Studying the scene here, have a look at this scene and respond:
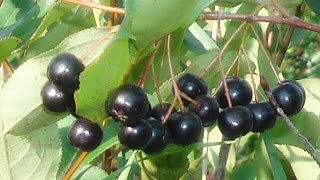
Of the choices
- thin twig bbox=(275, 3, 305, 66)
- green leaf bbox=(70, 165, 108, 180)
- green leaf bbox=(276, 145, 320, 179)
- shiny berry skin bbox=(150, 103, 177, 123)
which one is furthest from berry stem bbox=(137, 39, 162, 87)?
thin twig bbox=(275, 3, 305, 66)

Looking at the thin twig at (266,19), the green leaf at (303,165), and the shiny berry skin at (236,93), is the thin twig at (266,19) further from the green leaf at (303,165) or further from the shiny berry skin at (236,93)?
the green leaf at (303,165)

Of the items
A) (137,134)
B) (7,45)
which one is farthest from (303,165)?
(7,45)

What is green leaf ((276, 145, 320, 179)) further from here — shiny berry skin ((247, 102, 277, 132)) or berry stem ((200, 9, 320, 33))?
berry stem ((200, 9, 320, 33))

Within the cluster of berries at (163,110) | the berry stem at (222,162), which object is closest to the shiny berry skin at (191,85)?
the cluster of berries at (163,110)

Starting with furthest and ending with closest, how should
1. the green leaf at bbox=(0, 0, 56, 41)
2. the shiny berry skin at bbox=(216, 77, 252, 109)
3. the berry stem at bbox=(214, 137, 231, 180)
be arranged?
the berry stem at bbox=(214, 137, 231, 180) → the green leaf at bbox=(0, 0, 56, 41) → the shiny berry skin at bbox=(216, 77, 252, 109)

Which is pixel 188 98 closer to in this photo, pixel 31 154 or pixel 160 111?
pixel 160 111
